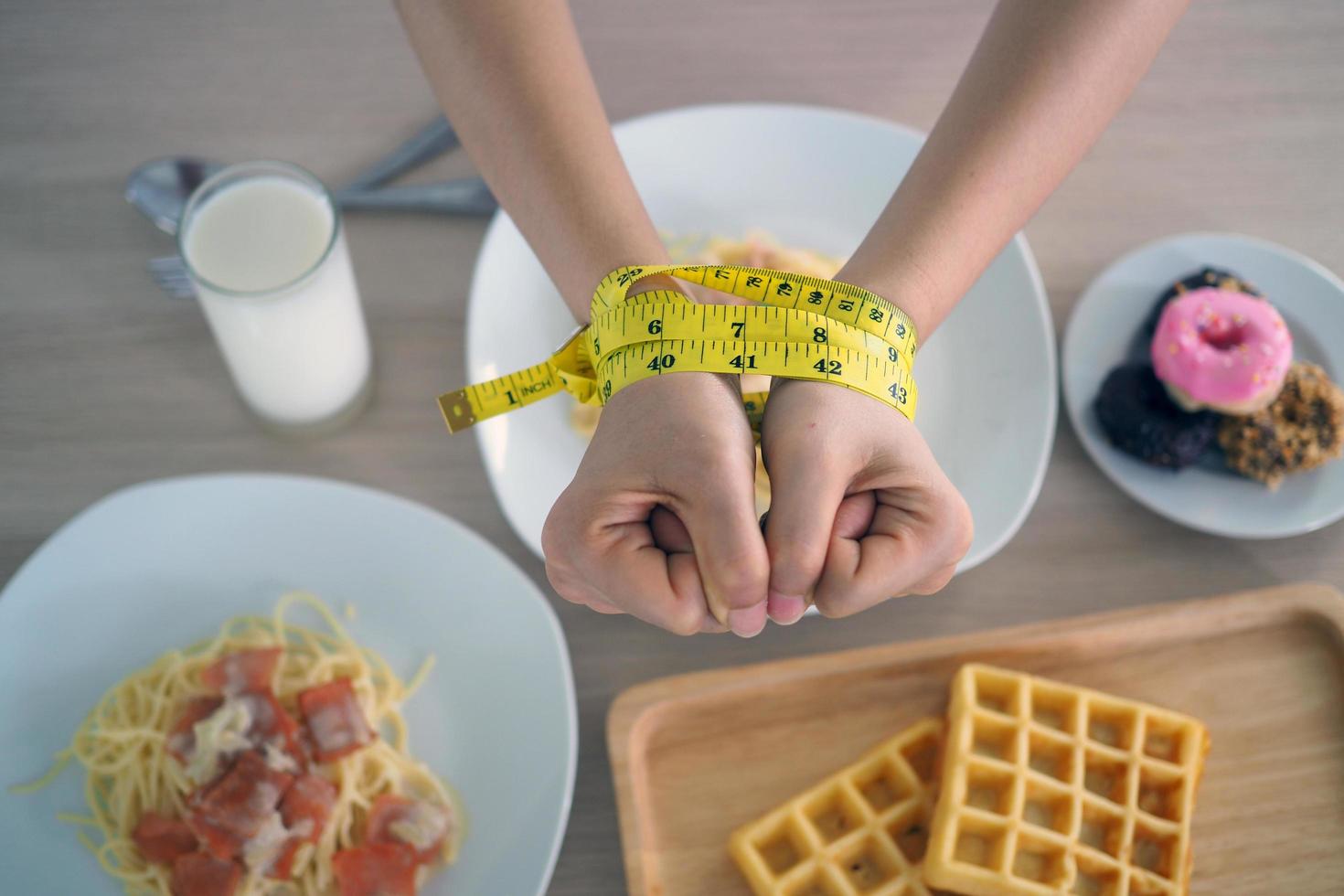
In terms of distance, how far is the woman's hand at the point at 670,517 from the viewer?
89 cm

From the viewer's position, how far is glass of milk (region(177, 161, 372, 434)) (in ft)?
4.70

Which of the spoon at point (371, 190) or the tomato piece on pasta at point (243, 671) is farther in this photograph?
the spoon at point (371, 190)

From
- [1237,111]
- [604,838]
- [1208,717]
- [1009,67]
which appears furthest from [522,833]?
[1237,111]

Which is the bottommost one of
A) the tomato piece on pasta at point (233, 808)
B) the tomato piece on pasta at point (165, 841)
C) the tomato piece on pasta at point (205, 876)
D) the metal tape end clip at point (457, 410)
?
the tomato piece on pasta at point (205, 876)

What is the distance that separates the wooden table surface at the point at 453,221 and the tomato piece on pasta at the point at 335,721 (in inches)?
11.8

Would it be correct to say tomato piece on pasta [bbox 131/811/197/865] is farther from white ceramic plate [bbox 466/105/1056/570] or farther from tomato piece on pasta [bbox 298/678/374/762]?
white ceramic plate [bbox 466/105/1056/570]

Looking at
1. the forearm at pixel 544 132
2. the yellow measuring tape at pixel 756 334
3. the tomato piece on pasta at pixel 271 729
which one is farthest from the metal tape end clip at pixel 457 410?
the tomato piece on pasta at pixel 271 729

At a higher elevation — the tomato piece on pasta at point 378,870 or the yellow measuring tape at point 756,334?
the yellow measuring tape at point 756,334

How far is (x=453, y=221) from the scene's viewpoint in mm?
1813

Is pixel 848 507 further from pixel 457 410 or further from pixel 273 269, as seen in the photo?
pixel 273 269

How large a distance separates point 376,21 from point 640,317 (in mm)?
1323

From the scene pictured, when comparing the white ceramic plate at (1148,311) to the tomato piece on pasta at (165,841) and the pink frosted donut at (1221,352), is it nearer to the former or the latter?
the pink frosted donut at (1221,352)

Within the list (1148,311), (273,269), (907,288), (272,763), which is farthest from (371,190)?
(1148,311)

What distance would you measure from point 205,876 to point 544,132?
0.99 metres
